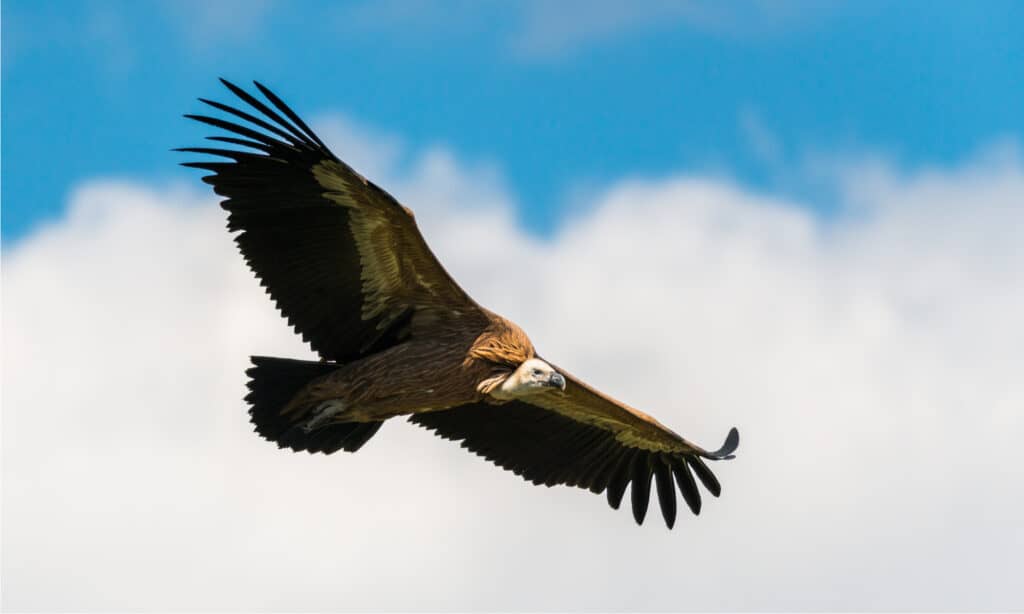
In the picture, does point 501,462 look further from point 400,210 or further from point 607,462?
point 400,210

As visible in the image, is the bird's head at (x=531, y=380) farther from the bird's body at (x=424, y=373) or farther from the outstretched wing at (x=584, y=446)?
the outstretched wing at (x=584, y=446)

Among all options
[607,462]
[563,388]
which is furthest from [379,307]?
[607,462]

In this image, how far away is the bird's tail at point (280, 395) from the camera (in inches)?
555

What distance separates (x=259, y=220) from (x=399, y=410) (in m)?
1.83

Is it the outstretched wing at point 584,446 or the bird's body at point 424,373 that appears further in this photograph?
the outstretched wing at point 584,446

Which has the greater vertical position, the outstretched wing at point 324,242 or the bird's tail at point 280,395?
the outstretched wing at point 324,242

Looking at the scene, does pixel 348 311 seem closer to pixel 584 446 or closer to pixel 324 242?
pixel 324 242

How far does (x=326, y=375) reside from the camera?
14.1 m

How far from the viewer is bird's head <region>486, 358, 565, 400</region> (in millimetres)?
13812

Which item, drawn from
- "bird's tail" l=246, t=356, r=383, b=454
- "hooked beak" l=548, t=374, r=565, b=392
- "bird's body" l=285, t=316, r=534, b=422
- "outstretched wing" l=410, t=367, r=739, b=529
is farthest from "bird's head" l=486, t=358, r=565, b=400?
"bird's tail" l=246, t=356, r=383, b=454

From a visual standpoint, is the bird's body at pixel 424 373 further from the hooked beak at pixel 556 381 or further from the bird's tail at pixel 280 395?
the hooked beak at pixel 556 381

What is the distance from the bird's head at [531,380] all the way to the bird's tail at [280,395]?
1.36 metres

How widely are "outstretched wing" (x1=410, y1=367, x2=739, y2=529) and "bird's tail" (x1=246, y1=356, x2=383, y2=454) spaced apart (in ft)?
4.86

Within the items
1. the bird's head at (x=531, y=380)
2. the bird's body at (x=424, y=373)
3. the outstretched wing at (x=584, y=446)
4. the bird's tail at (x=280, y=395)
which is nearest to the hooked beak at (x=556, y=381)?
the bird's head at (x=531, y=380)
